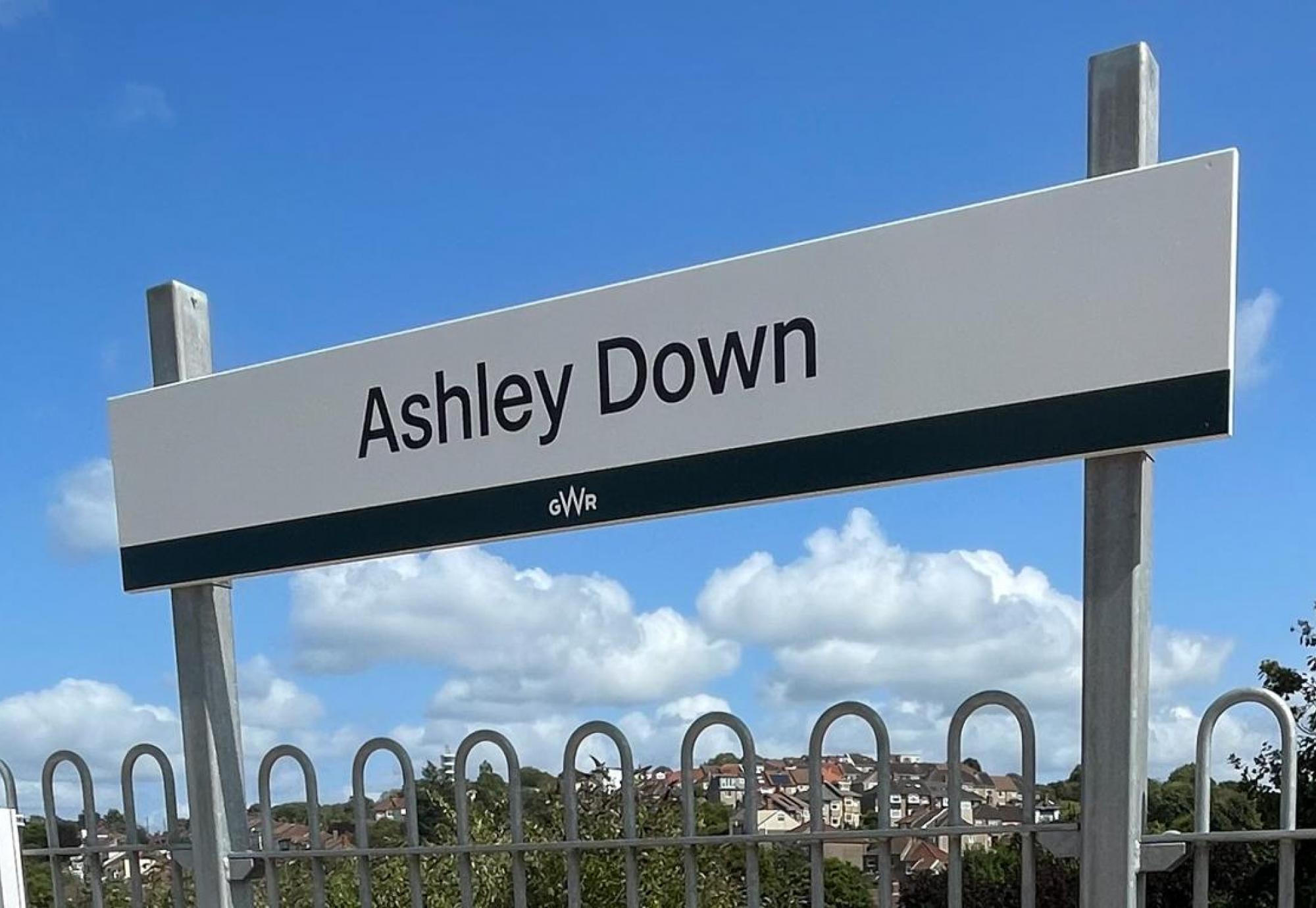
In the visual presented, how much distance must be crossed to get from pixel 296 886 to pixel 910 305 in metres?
4.99

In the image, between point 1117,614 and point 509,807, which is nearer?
point 1117,614

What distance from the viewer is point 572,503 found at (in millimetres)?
3303

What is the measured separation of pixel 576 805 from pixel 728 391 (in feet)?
4.17

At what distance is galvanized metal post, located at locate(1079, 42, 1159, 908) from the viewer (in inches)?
107

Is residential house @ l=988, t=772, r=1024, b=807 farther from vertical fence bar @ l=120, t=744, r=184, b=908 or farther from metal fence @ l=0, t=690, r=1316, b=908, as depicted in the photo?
vertical fence bar @ l=120, t=744, r=184, b=908

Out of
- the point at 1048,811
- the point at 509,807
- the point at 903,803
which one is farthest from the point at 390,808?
the point at 1048,811

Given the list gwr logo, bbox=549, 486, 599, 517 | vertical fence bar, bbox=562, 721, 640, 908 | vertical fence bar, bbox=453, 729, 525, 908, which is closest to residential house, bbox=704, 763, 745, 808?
vertical fence bar, bbox=562, 721, 640, 908

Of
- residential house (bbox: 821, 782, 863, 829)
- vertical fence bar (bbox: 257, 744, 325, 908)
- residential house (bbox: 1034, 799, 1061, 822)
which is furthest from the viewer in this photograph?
vertical fence bar (bbox: 257, 744, 325, 908)

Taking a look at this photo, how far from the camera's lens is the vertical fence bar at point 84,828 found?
14.1 feet

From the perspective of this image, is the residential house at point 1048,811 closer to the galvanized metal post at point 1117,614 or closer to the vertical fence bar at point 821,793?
the galvanized metal post at point 1117,614

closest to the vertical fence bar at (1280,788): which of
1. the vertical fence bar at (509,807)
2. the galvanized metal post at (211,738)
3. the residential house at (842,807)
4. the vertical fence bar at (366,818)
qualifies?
the residential house at (842,807)

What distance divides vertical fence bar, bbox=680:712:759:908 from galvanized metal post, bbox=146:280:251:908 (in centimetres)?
166

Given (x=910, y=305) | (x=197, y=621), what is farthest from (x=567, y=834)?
(x=910, y=305)

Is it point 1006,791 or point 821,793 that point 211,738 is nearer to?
point 821,793
